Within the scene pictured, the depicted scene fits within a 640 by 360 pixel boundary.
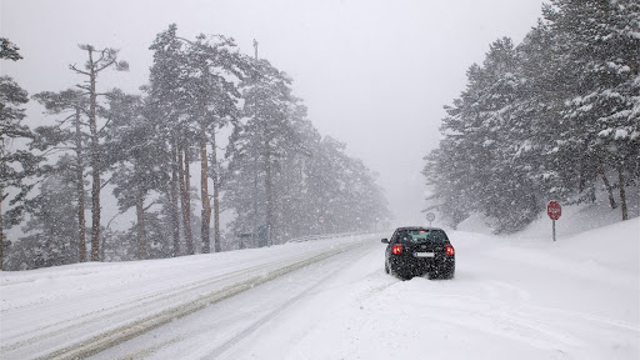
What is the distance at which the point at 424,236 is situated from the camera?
1222 cm

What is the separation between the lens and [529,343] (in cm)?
559

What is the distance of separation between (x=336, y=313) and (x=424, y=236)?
5.51 m

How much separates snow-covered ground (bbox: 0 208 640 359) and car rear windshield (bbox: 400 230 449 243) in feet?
3.97

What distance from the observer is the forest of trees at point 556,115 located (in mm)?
18516

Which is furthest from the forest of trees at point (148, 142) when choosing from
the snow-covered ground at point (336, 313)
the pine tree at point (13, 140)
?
the snow-covered ground at point (336, 313)

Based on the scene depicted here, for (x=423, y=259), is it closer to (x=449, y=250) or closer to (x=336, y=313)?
(x=449, y=250)

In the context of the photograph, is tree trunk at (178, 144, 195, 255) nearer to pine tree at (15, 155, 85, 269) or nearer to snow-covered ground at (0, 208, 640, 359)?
pine tree at (15, 155, 85, 269)

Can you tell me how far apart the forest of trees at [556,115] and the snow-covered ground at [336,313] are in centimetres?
735

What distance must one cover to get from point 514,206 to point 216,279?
25.8 meters

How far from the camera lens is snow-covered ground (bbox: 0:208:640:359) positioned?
5.56 meters

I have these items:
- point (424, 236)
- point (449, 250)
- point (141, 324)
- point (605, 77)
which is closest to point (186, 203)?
point (424, 236)

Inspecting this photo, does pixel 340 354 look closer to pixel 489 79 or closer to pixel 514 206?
pixel 514 206

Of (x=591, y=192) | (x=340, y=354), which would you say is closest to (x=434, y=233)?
(x=340, y=354)

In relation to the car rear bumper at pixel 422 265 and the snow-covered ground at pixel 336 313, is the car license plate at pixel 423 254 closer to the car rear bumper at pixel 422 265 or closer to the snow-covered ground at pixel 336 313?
the car rear bumper at pixel 422 265
